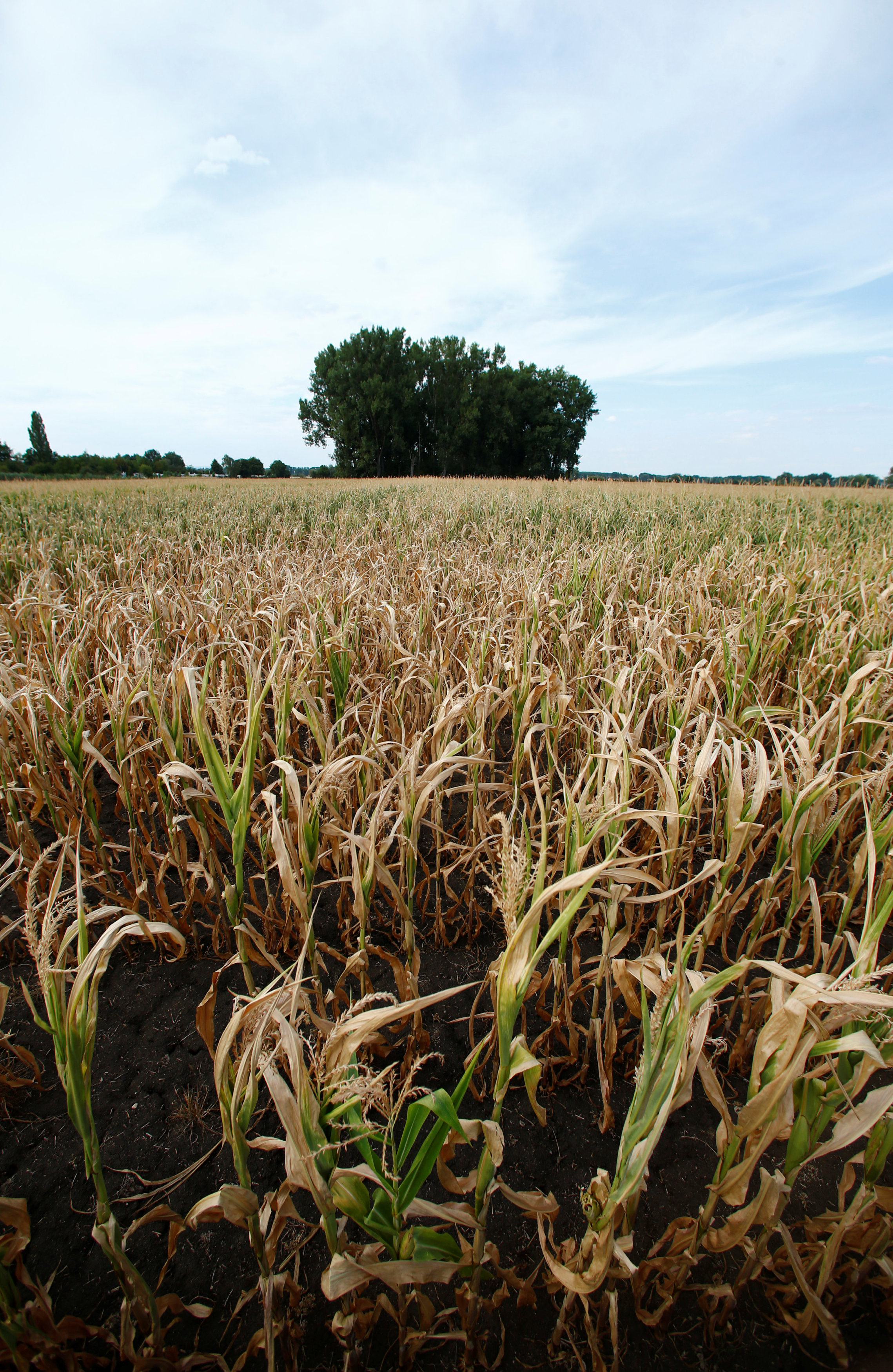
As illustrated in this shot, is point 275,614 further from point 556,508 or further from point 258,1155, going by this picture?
point 556,508

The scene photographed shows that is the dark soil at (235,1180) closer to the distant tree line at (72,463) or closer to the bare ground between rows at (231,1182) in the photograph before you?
the bare ground between rows at (231,1182)

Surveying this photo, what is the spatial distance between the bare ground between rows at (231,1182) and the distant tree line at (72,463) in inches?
1649

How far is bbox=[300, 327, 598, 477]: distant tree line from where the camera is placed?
4006 centimetres

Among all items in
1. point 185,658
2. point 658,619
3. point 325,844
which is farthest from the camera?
point 658,619

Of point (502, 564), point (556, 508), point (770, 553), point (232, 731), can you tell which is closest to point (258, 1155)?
point (232, 731)

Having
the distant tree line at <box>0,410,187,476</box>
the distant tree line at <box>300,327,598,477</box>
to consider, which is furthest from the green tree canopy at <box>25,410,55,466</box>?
the distant tree line at <box>300,327,598,477</box>

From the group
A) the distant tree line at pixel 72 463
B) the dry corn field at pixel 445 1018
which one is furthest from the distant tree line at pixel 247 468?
the dry corn field at pixel 445 1018

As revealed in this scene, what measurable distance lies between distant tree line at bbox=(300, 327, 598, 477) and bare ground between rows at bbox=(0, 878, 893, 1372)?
42.4m

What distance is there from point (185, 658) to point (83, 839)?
790 mm

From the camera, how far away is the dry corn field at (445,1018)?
0.80 m

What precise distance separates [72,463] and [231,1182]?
53.0 metres

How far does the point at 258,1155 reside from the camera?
3.90ft

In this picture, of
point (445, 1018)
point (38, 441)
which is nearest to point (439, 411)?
point (38, 441)

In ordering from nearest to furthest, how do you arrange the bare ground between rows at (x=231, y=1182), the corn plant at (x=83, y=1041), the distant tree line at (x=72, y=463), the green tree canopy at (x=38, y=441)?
1. the corn plant at (x=83, y=1041)
2. the bare ground between rows at (x=231, y=1182)
3. the distant tree line at (x=72, y=463)
4. the green tree canopy at (x=38, y=441)
